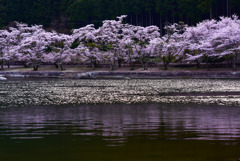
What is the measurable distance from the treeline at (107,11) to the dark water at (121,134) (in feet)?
143

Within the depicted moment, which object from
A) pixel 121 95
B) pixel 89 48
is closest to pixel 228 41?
pixel 89 48

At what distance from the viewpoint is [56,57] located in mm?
55469

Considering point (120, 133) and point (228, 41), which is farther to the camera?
point (228, 41)

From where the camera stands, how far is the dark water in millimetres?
8141

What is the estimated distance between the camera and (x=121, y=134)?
10.6 m

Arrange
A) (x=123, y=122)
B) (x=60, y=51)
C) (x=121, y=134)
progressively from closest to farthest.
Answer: (x=121, y=134)
(x=123, y=122)
(x=60, y=51)

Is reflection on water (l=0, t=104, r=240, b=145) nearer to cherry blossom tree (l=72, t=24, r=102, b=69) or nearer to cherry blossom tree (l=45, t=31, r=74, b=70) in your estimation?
cherry blossom tree (l=72, t=24, r=102, b=69)

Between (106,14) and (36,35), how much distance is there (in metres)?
20.1

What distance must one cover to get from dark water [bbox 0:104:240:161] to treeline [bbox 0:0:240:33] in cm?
4373

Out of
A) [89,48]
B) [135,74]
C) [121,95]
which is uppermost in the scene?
[89,48]

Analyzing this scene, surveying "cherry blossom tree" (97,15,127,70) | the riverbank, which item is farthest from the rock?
"cherry blossom tree" (97,15,127,70)

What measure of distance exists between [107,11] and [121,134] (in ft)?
221

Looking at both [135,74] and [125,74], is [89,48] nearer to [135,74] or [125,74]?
[125,74]

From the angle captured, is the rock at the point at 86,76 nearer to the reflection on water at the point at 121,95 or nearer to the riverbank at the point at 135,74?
the riverbank at the point at 135,74
